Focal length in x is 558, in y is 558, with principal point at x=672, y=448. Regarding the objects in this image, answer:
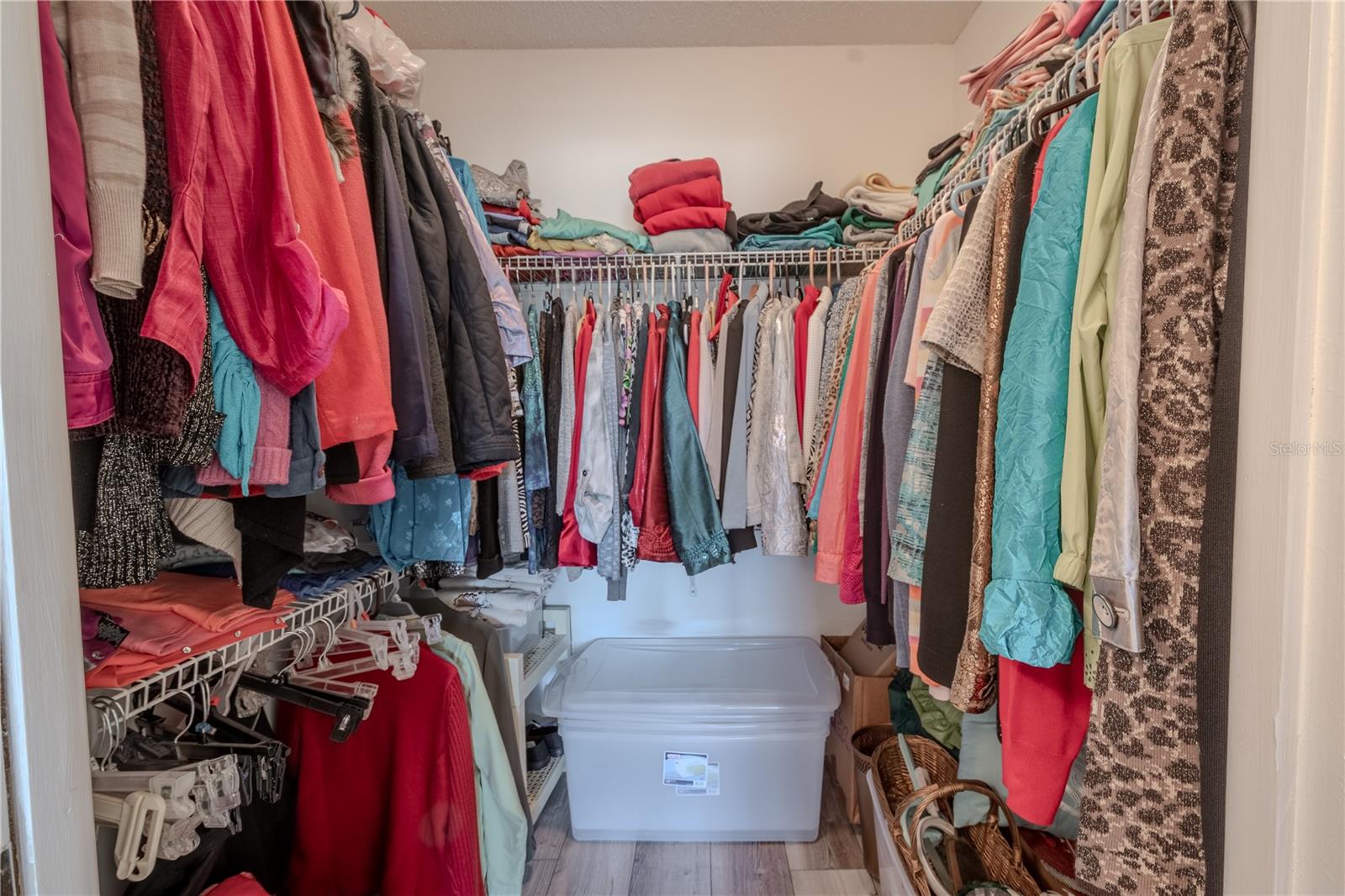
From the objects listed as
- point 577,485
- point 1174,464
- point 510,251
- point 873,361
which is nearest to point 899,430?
point 873,361

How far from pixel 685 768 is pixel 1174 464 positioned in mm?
1503

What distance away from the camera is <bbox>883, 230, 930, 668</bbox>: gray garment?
885mm

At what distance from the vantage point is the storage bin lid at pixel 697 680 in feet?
5.24

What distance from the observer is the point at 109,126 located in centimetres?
47

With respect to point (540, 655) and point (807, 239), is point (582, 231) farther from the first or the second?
point (540, 655)

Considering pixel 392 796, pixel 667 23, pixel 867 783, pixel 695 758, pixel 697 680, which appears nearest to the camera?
pixel 392 796

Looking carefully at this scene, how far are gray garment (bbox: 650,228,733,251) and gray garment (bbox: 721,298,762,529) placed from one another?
1.13ft

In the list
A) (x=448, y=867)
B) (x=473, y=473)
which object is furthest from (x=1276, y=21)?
(x=448, y=867)

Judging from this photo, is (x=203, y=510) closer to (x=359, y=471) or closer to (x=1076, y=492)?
(x=359, y=471)

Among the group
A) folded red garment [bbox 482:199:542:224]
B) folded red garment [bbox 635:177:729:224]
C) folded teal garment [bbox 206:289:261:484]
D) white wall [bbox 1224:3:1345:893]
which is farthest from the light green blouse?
folded red garment [bbox 635:177:729:224]

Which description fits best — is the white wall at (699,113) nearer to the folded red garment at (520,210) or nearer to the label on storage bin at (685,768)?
the folded red garment at (520,210)

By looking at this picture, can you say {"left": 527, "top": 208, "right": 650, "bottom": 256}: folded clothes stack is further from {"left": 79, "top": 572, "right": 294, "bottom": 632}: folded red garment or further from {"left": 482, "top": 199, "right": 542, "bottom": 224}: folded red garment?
{"left": 79, "top": 572, "right": 294, "bottom": 632}: folded red garment

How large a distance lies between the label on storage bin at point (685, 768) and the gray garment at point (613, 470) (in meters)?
0.55

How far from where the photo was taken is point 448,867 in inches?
41.1
